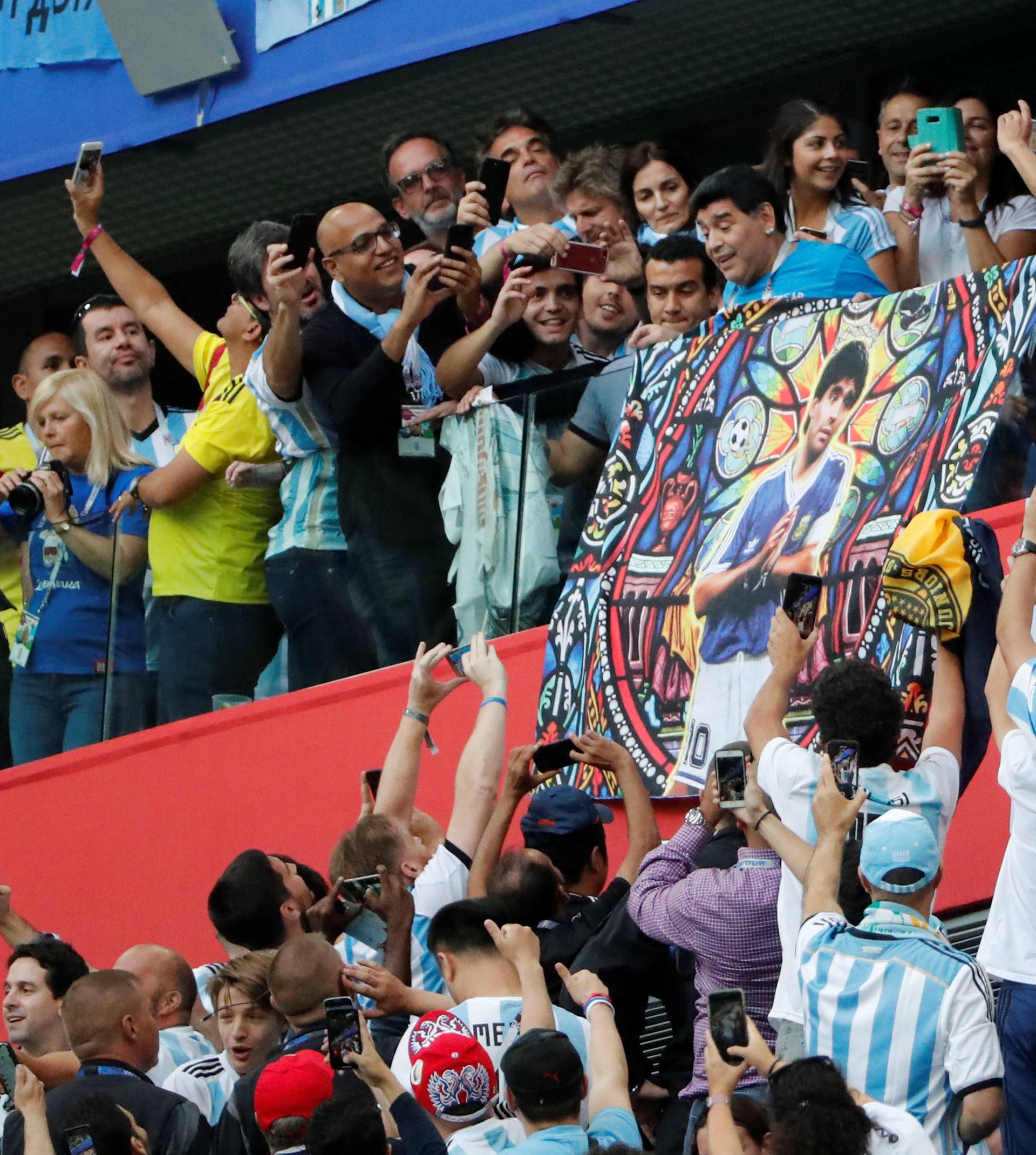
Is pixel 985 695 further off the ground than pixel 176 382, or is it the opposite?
pixel 176 382

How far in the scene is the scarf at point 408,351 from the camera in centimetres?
698

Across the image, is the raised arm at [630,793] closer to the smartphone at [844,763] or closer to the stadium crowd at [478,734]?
the stadium crowd at [478,734]

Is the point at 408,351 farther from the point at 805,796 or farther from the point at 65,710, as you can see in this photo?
the point at 805,796

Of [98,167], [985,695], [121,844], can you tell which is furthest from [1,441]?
[985,695]

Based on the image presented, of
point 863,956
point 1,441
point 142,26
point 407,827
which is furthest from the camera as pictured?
point 142,26

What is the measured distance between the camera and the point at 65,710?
820cm

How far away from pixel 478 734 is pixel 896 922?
74.1 inches

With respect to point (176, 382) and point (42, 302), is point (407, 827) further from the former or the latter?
point (42, 302)

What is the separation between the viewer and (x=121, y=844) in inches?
315

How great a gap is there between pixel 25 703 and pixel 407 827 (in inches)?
124

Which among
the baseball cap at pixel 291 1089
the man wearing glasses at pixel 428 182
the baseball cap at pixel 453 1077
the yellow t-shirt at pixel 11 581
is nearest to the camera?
the baseball cap at pixel 453 1077

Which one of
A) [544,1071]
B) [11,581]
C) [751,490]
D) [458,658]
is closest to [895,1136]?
[544,1071]

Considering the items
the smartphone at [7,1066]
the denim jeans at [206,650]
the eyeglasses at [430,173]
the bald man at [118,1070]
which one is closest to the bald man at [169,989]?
the bald man at [118,1070]

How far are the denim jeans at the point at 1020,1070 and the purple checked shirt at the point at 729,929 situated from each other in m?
0.52
